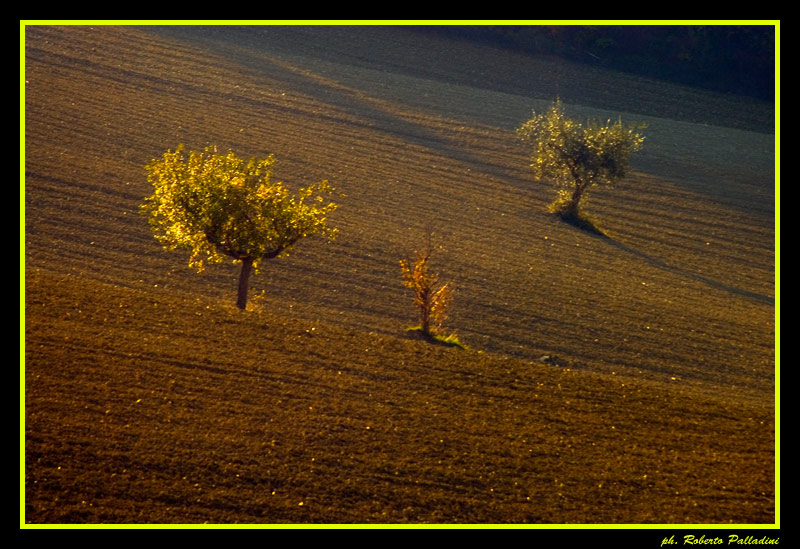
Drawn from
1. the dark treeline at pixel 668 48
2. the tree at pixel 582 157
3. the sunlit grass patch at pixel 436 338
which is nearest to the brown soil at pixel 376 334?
the sunlit grass patch at pixel 436 338

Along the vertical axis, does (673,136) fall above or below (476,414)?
above

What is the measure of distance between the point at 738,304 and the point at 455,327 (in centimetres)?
1278

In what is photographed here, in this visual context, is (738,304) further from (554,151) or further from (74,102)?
(74,102)

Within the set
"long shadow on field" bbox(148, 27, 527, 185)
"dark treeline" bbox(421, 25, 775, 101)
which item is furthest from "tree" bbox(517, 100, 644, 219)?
"dark treeline" bbox(421, 25, 775, 101)

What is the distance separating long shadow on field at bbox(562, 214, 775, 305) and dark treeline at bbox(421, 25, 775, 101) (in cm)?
3335

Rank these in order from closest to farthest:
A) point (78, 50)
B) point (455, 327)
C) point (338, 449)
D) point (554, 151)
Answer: point (338, 449) → point (455, 327) → point (554, 151) → point (78, 50)

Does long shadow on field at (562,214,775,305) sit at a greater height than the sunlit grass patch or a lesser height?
greater

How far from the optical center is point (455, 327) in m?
21.6

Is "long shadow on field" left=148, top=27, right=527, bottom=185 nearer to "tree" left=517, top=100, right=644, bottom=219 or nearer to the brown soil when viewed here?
the brown soil

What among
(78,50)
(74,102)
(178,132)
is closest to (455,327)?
(178,132)

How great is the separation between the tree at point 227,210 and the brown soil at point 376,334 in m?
1.82

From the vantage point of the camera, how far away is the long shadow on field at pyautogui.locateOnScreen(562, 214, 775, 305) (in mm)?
29094

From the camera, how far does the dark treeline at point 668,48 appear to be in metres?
63.6

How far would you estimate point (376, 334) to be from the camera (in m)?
19.8
